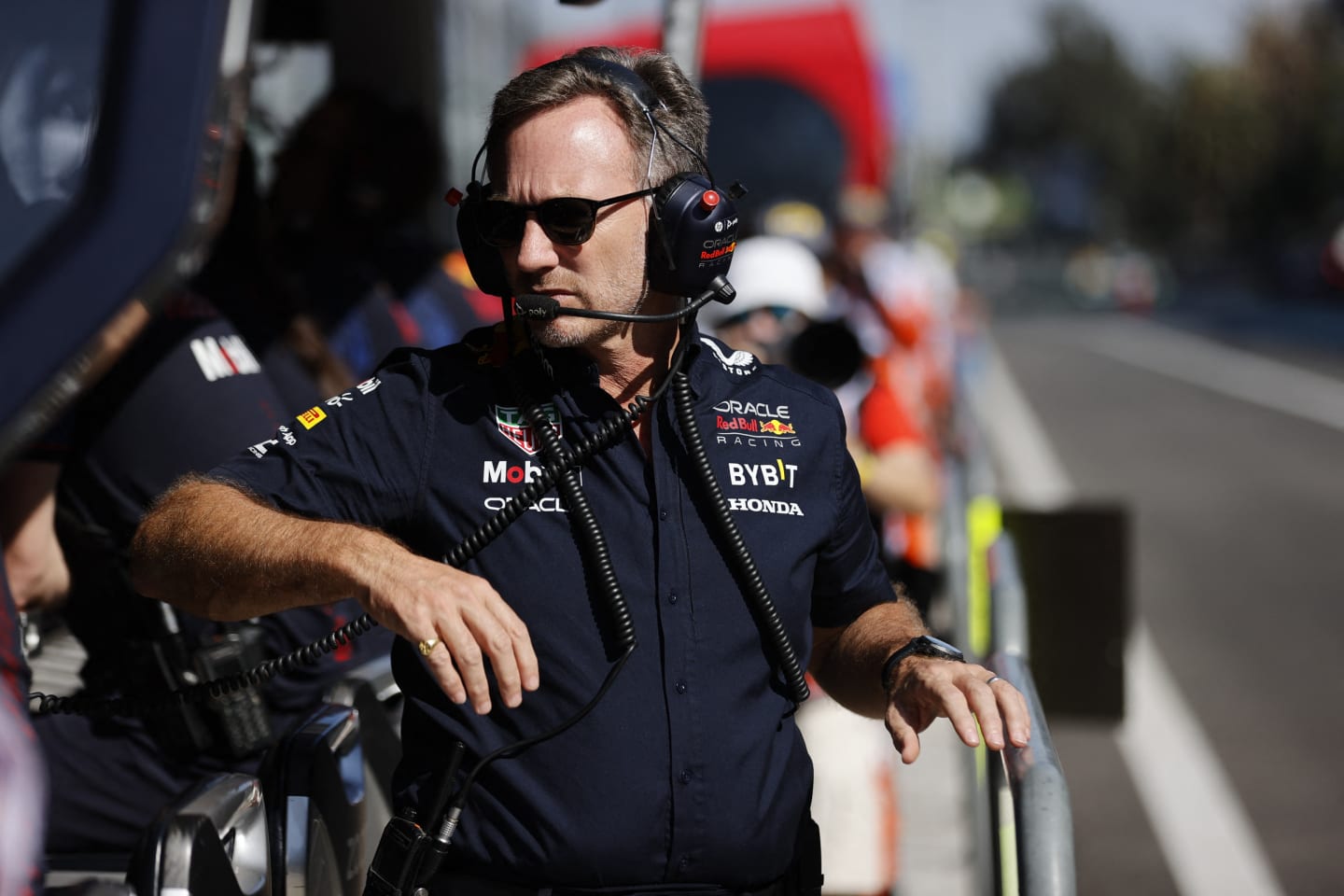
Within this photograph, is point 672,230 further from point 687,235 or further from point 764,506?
point 764,506

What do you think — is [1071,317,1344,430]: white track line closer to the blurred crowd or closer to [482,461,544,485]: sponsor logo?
the blurred crowd

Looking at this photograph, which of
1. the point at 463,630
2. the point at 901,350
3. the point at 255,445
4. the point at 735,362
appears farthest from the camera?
the point at 901,350

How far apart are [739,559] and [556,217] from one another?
550mm

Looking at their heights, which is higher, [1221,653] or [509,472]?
[509,472]

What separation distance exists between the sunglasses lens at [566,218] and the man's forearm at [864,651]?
77 centimetres

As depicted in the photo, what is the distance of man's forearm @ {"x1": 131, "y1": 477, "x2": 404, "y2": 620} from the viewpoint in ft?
6.61

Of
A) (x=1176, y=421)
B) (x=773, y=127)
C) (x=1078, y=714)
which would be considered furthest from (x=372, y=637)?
(x=1176, y=421)

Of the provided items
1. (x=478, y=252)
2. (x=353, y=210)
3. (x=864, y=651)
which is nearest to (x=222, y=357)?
(x=478, y=252)

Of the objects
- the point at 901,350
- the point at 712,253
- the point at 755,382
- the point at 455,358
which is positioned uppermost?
the point at 712,253

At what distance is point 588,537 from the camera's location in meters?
2.18

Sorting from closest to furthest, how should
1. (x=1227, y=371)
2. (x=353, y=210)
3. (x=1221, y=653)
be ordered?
1. (x=353, y=210)
2. (x=1221, y=653)
3. (x=1227, y=371)

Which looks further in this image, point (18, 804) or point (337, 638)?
point (337, 638)

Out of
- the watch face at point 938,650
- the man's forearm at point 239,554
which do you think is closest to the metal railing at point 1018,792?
the watch face at point 938,650

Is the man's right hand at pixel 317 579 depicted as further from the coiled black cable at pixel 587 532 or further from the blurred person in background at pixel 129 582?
the blurred person in background at pixel 129 582
